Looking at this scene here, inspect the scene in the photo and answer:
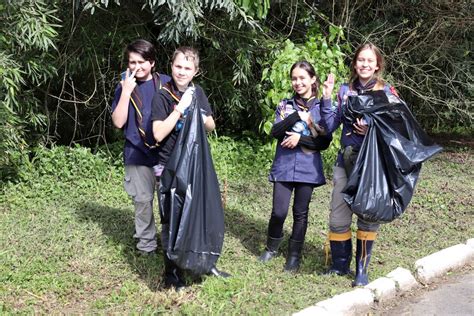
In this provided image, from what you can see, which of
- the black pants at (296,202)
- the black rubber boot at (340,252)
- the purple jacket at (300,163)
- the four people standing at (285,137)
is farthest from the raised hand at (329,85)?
the black rubber boot at (340,252)

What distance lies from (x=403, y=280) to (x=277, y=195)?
1.12 metres

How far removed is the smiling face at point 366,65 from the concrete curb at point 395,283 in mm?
1440

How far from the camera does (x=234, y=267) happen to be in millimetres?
4305

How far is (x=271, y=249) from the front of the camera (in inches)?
177

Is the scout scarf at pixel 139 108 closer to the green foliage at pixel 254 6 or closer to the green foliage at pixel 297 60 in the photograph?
the green foliage at pixel 254 6

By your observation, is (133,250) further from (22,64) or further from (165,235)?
(22,64)

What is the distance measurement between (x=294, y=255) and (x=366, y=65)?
60.6 inches

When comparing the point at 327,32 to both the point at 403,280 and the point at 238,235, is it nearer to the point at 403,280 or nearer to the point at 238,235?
the point at 238,235

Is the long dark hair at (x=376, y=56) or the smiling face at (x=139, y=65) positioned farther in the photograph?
the smiling face at (x=139, y=65)

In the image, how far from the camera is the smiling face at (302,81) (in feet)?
13.5

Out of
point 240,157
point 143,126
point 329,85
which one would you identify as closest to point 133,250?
point 143,126

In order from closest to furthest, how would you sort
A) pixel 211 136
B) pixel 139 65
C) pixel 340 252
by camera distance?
pixel 139 65, pixel 340 252, pixel 211 136

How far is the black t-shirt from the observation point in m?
3.71

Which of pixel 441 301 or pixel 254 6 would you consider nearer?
pixel 441 301
